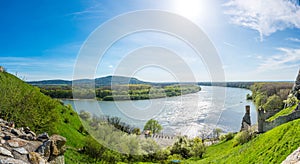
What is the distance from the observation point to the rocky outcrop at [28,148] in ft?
16.9

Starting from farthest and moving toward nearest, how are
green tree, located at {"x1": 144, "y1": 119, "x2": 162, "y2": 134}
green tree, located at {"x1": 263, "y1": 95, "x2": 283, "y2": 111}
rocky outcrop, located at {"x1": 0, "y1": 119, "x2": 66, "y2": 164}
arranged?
green tree, located at {"x1": 263, "y1": 95, "x2": 283, "y2": 111}, green tree, located at {"x1": 144, "y1": 119, "x2": 162, "y2": 134}, rocky outcrop, located at {"x1": 0, "y1": 119, "x2": 66, "y2": 164}

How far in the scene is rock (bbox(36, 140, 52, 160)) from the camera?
6091 millimetres

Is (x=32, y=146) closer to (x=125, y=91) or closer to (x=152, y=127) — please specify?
(x=125, y=91)

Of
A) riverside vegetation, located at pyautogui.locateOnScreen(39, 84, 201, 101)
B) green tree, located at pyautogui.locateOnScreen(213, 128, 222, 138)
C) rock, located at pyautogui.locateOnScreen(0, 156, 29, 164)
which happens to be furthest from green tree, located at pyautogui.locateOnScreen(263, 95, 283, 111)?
rock, located at pyautogui.locateOnScreen(0, 156, 29, 164)

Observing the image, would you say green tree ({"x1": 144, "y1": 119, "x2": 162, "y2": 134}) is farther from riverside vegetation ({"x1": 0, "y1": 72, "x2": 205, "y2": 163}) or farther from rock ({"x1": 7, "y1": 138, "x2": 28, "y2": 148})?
rock ({"x1": 7, "y1": 138, "x2": 28, "y2": 148})

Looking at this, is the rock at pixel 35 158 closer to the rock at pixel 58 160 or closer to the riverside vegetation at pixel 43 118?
the rock at pixel 58 160

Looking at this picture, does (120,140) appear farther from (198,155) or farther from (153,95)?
(153,95)

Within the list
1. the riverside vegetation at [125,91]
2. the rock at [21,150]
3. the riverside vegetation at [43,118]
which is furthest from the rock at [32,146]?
the riverside vegetation at [125,91]

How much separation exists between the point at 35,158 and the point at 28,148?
1.50 feet

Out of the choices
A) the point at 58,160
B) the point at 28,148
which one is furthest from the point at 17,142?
the point at 58,160

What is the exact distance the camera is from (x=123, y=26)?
13.1 metres

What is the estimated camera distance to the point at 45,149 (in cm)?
624

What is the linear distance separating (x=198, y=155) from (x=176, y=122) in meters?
24.4

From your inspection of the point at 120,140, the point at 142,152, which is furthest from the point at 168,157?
the point at 120,140
